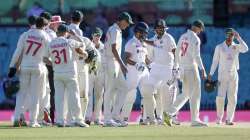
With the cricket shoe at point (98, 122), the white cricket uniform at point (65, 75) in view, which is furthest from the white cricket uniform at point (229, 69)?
the white cricket uniform at point (65, 75)

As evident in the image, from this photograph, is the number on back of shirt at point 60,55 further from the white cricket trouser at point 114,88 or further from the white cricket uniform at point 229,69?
the white cricket uniform at point 229,69

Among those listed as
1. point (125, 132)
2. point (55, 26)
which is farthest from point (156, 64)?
point (125, 132)

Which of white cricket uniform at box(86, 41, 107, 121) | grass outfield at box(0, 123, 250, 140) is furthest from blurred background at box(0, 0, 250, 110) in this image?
grass outfield at box(0, 123, 250, 140)

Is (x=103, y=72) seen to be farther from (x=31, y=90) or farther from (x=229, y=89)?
(x=229, y=89)

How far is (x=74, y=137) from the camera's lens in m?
17.0

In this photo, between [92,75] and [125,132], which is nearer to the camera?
[125,132]

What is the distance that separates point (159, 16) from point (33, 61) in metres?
12.2

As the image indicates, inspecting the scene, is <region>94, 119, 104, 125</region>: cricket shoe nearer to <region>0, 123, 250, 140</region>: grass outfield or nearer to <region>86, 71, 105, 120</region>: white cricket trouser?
<region>86, 71, 105, 120</region>: white cricket trouser

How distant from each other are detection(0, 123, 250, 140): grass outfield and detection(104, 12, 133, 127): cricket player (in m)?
1.34

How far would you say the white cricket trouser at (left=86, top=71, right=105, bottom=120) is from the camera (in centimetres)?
2264

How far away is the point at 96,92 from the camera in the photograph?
22797mm

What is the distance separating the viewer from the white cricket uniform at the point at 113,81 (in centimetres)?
2138

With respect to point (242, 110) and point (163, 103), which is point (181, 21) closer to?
point (242, 110)

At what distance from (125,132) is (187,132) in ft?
3.86
